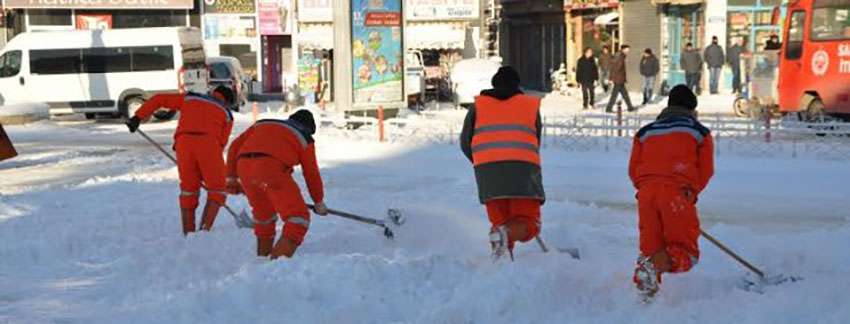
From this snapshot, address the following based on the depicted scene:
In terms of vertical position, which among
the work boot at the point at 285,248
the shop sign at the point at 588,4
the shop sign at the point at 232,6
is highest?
the shop sign at the point at 232,6

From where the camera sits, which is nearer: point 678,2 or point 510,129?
point 510,129

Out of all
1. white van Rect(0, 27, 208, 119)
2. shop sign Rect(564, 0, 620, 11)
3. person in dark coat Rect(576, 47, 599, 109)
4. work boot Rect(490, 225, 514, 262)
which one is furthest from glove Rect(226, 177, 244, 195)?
shop sign Rect(564, 0, 620, 11)

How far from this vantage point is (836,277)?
6.64 m

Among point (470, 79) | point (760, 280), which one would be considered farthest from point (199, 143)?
point (470, 79)

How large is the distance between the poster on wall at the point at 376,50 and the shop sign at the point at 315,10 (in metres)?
12.3

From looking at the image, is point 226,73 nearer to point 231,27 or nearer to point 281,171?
point 231,27

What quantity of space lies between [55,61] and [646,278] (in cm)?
2087

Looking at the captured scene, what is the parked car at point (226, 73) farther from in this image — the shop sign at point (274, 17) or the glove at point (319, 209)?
the glove at point (319, 209)

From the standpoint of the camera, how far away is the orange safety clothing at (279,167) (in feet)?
24.0

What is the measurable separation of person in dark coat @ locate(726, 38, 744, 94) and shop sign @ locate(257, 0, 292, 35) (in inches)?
622

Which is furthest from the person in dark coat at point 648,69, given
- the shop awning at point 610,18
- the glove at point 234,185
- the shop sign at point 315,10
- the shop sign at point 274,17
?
the glove at point 234,185

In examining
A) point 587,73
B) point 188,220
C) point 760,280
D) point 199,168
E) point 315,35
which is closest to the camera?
point 760,280

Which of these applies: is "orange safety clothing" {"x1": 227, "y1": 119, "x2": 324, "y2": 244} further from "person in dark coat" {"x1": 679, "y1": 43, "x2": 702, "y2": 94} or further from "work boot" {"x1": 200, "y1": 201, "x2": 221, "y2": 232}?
"person in dark coat" {"x1": 679, "y1": 43, "x2": 702, "y2": 94}

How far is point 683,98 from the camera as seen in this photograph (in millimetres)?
6262
